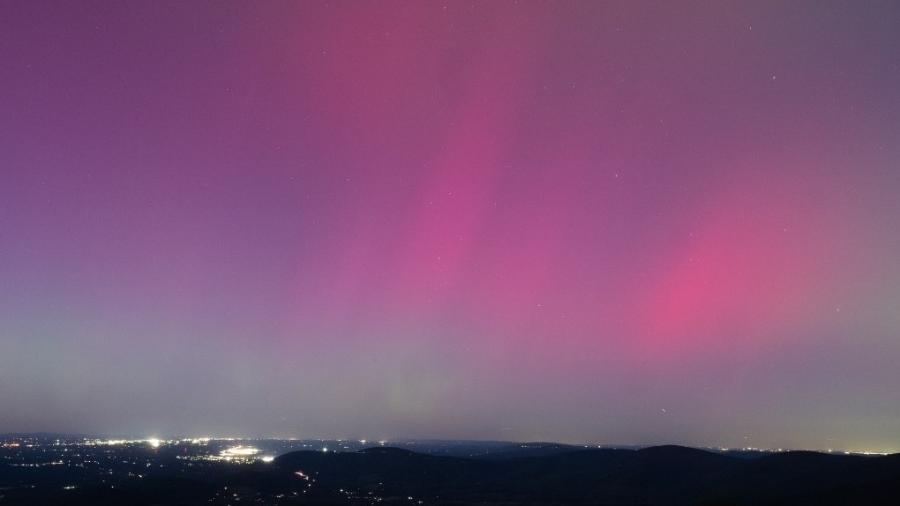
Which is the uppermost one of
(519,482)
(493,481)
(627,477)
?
(627,477)

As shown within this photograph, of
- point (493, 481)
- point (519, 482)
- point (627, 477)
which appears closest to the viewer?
point (627, 477)

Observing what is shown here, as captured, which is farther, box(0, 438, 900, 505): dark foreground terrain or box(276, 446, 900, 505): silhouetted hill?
box(0, 438, 900, 505): dark foreground terrain

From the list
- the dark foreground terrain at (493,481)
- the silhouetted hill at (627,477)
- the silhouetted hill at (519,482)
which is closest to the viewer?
the silhouetted hill at (627,477)

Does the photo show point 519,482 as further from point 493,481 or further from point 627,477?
point 627,477

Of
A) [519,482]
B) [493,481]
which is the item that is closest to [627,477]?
[519,482]

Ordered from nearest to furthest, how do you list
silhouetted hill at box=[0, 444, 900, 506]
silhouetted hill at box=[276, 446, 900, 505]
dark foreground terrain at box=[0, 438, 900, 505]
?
silhouetted hill at box=[276, 446, 900, 505] → silhouetted hill at box=[0, 444, 900, 506] → dark foreground terrain at box=[0, 438, 900, 505]

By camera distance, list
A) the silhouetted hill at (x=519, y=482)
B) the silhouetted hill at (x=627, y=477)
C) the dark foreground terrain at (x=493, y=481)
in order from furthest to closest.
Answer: the dark foreground terrain at (x=493, y=481), the silhouetted hill at (x=519, y=482), the silhouetted hill at (x=627, y=477)

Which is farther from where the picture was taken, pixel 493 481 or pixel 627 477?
pixel 493 481

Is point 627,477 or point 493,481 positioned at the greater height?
point 627,477

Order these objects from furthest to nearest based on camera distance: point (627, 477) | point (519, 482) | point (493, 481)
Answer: point (493, 481)
point (519, 482)
point (627, 477)
